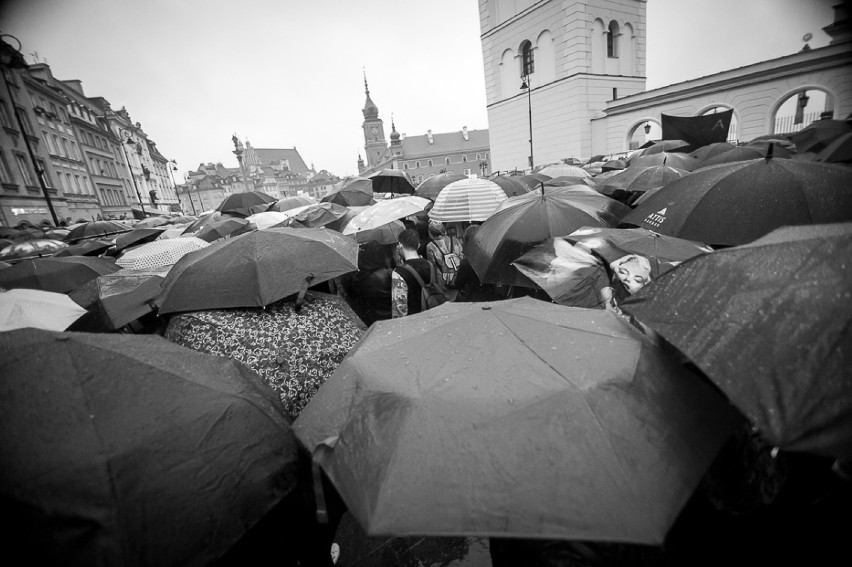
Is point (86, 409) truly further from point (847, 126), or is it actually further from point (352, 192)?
point (847, 126)

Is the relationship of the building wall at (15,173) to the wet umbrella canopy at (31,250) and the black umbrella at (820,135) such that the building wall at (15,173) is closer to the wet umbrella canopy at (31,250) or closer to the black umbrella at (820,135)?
the wet umbrella canopy at (31,250)

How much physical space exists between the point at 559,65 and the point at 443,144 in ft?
187

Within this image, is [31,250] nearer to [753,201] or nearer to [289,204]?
[289,204]

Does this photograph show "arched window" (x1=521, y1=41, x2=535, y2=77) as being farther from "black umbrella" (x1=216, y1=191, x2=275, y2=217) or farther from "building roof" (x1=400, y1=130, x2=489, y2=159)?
"building roof" (x1=400, y1=130, x2=489, y2=159)

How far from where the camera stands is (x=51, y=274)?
4.29 meters

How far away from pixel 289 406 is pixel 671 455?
7.49 feet

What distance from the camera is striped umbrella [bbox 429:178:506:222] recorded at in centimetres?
525

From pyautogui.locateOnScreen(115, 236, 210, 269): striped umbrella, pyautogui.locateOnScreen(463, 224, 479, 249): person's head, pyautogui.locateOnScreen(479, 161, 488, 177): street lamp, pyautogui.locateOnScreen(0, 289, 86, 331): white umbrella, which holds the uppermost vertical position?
pyautogui.locateOnScreen(479, 161, 488, 177): street lamp

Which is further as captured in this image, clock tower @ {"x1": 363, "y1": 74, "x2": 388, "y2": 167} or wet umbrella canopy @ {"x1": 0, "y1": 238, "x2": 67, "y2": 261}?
clock tower @ {"x1": 363, "y1": 74, "x2": 388, "y2": 167}

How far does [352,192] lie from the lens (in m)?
10.4

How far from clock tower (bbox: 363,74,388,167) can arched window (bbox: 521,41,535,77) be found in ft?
219

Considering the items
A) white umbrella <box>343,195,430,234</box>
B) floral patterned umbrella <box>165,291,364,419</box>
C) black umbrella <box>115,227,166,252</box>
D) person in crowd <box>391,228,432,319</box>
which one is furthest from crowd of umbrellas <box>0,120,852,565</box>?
black umbrella <box>115,227,166,252</box>

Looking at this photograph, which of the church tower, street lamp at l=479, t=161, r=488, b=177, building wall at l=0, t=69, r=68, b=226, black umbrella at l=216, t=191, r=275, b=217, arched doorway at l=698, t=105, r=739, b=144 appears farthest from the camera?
street lamp at l=479, t=161, r=488, b=177

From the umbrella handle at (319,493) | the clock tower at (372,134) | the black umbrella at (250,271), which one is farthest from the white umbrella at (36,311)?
the clock tower at (372,134)
